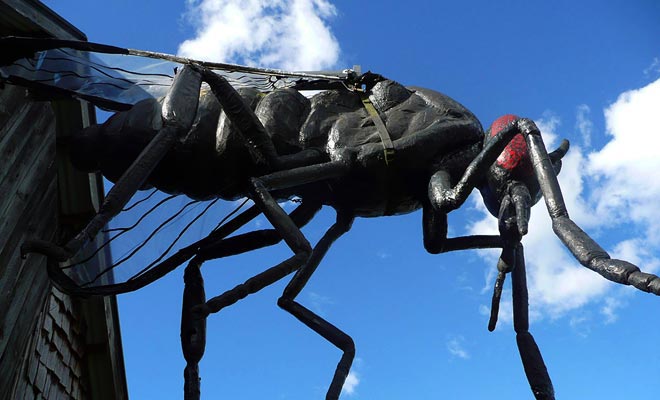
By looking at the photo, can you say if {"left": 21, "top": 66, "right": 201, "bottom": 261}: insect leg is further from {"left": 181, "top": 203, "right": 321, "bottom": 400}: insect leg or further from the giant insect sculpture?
{"left": 181, "top": 203, "right": 321, "bottom": 400}: insect leg

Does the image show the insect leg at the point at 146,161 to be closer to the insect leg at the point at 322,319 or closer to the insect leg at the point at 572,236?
the insect leg at the point at 322,319

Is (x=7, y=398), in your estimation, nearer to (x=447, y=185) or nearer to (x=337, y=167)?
(x=337, y=167)

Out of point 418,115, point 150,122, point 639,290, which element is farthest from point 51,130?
point 639,290

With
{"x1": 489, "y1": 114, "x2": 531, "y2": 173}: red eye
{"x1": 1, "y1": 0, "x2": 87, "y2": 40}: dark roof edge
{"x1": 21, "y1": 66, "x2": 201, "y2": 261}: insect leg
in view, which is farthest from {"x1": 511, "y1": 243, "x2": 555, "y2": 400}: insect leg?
{"x1": 1, "y1": 0, "x2": 87, "y2": 40}: dark roof edge

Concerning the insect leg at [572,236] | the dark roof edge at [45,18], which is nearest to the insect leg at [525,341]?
the insect leg at [572,236]

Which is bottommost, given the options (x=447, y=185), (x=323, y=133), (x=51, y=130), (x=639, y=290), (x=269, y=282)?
(x=639, y=290)
